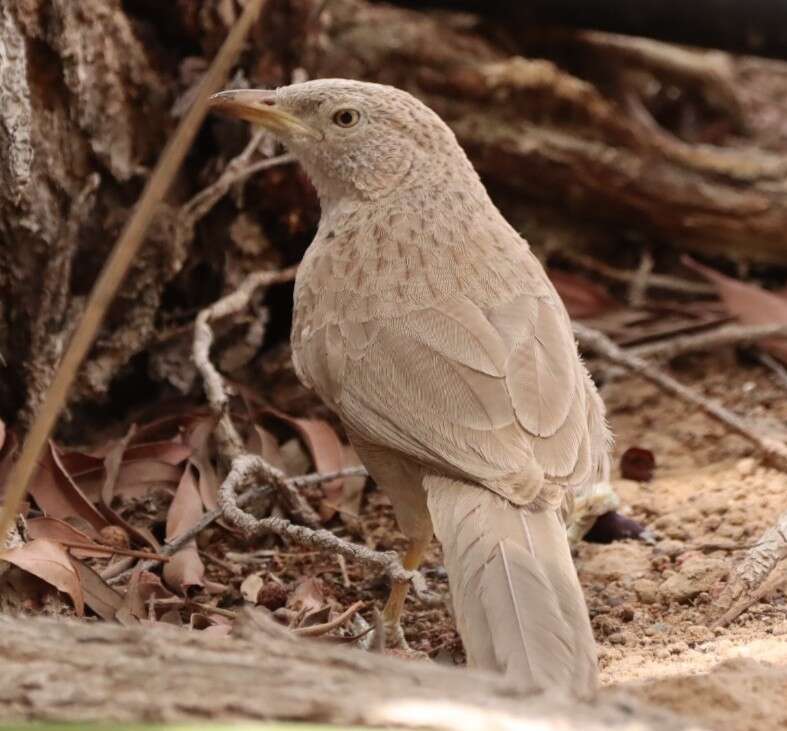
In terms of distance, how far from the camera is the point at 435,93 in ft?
21.7

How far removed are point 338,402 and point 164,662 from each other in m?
1.72

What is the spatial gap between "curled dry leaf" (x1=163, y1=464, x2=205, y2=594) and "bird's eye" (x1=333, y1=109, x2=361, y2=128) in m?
1.47

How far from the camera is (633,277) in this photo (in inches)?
268

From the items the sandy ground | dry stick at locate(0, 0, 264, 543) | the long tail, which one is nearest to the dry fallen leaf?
the long tail

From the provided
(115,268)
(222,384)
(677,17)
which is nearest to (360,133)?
(222,384)

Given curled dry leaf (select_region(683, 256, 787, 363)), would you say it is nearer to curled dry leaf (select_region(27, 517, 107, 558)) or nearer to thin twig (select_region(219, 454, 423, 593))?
thin twig (select_region(219, 454, 423, 593))

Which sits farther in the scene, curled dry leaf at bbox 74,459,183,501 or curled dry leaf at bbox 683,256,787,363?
curled dry leaf at bbox 683,256,787,363

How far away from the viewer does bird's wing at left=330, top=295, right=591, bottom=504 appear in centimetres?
367

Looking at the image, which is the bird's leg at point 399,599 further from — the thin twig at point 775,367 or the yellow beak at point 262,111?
the thin twig at point 775,367

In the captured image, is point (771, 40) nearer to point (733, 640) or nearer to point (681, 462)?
point (681, 462)

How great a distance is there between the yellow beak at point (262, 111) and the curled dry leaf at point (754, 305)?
2.63 m

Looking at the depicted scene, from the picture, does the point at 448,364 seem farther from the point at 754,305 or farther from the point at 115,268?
the point at 754,305

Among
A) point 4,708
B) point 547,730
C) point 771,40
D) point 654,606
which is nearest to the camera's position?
point 547,730

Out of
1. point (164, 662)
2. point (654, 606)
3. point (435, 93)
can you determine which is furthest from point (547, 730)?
point (435, 93)
